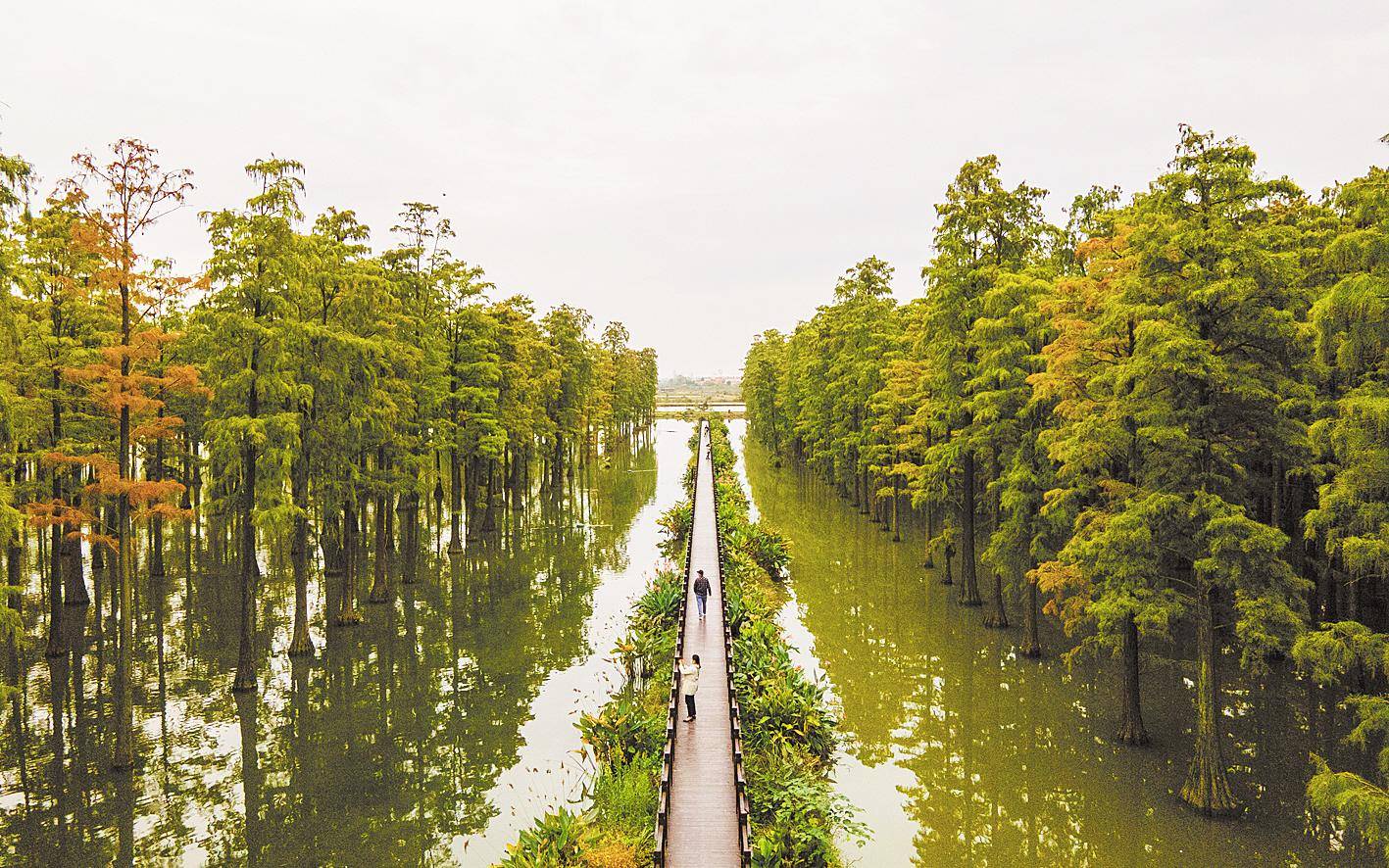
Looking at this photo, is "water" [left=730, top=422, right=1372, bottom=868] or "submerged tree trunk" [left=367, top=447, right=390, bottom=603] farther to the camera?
"submerged tree trunk" [left=367, top=447, right=390, bottom=603]

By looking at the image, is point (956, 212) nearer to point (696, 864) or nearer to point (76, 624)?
point (696, 864)

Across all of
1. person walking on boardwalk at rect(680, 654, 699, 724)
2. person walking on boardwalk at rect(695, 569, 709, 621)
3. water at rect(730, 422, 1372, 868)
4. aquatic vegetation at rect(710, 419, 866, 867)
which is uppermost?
person walking on boardwalk at rect(695, 569, 709, 621)

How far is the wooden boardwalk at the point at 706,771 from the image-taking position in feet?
41.3

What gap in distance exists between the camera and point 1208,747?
1537 centimetres

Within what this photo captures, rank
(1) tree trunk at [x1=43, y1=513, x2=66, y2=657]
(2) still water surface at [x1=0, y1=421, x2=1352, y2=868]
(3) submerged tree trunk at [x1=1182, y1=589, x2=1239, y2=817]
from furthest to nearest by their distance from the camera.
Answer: (1) tree trunk at [x1=43, y1=513, x2=66, y2=657] < (3) submerged tree trunk at [x1=1182, y1=589, x2=1239, y2=817] < (2) still water surface at [x1=0, y1=421, x2=1352, y2=868]

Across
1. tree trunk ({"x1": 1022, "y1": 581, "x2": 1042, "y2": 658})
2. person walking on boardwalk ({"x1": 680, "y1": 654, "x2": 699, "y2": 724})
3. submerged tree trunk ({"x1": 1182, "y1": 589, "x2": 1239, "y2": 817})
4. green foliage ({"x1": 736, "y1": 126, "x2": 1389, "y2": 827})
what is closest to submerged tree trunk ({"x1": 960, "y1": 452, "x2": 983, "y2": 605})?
green foliage ({"x1": 736, "y1": 126, "x2": 1389, "y2": 827})

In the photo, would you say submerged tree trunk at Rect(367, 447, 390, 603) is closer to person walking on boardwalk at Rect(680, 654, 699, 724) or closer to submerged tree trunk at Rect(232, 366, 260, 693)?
Answer: submerged tree trunk at Rect(232, 366, 260, 693)

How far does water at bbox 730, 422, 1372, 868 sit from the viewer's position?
14.4m

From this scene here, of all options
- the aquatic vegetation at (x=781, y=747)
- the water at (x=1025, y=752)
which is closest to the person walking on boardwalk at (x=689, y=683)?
the aquatic vegetation at (x=781, y=747)

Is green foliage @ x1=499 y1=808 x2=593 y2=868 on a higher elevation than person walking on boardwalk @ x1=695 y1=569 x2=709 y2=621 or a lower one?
lower

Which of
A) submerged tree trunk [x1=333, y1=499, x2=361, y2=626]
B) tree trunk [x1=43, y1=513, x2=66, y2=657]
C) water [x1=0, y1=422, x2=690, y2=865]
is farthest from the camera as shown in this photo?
submerged tree trunk [x1=333, y1=499, x2=361, y2=626]

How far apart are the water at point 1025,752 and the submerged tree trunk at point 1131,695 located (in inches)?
13.6

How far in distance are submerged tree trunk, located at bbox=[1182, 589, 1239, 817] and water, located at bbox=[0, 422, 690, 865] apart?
12.7 metres

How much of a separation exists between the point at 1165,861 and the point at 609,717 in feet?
37.4
